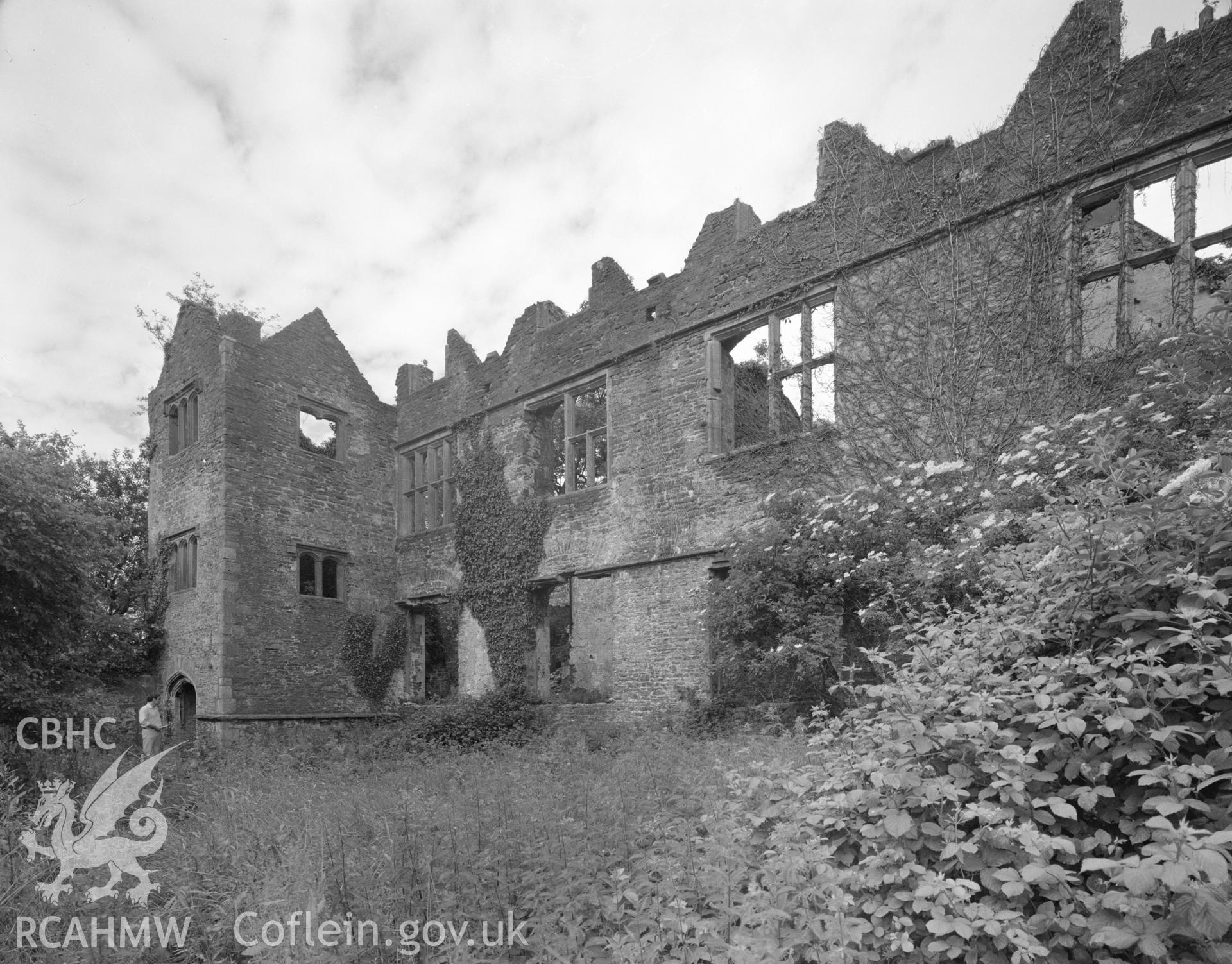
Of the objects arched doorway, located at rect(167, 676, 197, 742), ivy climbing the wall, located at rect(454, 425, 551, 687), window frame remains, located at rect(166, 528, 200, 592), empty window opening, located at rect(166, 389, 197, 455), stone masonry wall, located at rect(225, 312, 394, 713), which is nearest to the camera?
ivy climbing the wall, located at rect(454, 425, 551, 687)

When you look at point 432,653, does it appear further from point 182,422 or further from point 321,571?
point 182,422

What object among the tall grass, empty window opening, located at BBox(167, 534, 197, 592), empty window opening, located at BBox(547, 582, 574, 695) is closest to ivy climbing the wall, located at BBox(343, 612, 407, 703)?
empty window opening, located at BBox(167, 534, 197, 592)

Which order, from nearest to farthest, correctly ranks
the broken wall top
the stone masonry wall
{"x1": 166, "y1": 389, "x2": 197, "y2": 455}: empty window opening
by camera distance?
the broken wall top, the stone masonry wall, {"x1": 166, "y1": 389, "x2": 197, "y2": 455}: empty window opening

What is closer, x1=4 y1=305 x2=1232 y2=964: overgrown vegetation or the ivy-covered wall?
x1=4 y1=305 x2=1232 y2=964: overgrown vegetation

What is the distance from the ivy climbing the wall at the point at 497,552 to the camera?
46.0 feet

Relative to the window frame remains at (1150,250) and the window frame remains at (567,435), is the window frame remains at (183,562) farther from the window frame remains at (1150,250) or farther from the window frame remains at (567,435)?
the window frame remains at (1150,250)

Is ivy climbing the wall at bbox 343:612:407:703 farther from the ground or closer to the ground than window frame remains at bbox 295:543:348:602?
closer to the ground

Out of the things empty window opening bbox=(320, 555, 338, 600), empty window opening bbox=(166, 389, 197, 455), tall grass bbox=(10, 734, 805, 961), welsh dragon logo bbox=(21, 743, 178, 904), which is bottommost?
welsh dragon logo bbox=(21, 743, 178, 904)

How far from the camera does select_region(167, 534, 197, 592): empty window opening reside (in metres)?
15.2

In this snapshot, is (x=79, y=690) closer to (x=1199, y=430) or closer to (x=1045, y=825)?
(x=1045, y=825)

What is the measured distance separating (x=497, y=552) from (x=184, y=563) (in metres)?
6.22

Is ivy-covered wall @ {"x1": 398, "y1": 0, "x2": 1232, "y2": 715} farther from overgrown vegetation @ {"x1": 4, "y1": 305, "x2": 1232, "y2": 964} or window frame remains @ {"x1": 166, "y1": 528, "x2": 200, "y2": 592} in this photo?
window frame remains @ {"x1": 166, "y1": 528, "x2": 200, "y2": 592}

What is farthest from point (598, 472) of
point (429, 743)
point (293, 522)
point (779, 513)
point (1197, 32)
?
point (1197, 32)

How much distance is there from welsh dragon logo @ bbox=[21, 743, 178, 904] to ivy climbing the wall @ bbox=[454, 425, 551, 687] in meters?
7.05
